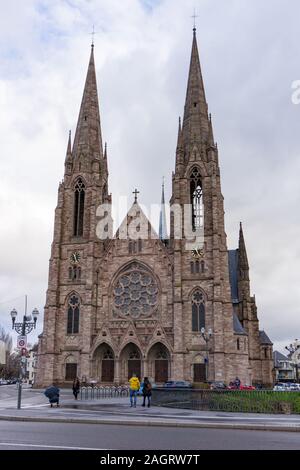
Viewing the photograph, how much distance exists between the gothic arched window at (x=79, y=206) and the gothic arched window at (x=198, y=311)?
48.0 ft

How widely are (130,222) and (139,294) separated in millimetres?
7830

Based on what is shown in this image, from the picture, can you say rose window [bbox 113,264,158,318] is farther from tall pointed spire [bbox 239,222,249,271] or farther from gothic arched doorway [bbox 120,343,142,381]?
tall pointed spire [bbox 239,222,249,271]

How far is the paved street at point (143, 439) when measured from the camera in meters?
10.6

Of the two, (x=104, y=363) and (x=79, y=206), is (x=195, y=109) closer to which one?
(x=79, y=206)

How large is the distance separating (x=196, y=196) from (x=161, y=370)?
18.7 metres

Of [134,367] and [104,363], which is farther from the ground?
[104,363]

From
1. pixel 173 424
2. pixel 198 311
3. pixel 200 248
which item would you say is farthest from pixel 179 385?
pixel 173 424

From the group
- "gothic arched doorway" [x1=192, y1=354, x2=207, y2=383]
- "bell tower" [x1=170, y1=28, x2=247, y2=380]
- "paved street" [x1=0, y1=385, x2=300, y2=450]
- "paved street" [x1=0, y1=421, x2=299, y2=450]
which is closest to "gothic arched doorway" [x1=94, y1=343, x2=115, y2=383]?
"bell tower" [x1=170, y1=28, x2=247, y2=380]

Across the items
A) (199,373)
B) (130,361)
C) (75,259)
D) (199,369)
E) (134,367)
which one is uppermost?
(75,259)

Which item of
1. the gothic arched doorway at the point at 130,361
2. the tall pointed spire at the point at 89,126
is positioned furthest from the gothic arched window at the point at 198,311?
the tall pointed spire at the point at 89,126

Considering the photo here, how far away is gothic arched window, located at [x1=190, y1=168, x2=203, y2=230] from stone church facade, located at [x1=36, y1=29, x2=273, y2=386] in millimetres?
108

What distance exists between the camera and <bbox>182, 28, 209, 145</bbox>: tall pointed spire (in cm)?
5525

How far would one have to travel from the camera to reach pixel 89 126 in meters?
58.1
